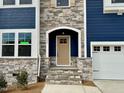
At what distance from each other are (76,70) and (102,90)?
359 centimetres

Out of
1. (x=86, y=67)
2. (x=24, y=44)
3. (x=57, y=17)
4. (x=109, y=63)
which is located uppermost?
(x=57, y=17)

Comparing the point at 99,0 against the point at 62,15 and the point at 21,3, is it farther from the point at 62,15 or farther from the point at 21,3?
the point at 21,3

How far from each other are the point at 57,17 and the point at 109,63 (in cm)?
535

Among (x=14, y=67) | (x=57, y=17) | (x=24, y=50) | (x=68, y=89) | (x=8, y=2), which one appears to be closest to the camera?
(x=68, y=89)

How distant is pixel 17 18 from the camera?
55.6 ft

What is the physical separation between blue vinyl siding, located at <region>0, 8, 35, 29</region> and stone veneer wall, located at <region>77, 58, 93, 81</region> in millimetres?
4506

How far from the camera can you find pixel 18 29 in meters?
16.8

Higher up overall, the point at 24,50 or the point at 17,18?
the point at 17,18

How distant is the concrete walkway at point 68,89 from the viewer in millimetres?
12780

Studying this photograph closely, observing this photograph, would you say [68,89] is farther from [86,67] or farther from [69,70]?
[86,67]

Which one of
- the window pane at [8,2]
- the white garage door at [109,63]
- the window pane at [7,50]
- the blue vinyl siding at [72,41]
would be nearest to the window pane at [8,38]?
the window pane at [7,50]

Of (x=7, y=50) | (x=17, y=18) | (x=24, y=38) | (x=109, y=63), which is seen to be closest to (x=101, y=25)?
(x=109, y=63)

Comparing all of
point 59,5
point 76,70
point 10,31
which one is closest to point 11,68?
point 10,31

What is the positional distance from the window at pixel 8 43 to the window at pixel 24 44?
0.55 m
